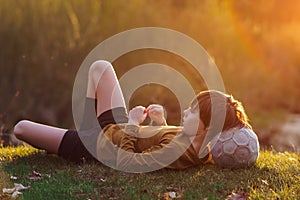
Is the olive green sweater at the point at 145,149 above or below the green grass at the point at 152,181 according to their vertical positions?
above

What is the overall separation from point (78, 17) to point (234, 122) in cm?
441

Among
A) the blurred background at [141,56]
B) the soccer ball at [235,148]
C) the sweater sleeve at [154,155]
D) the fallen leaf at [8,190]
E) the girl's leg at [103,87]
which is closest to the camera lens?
the fallen leaf at [8,190]

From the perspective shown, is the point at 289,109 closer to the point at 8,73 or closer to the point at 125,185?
the point at 8,73

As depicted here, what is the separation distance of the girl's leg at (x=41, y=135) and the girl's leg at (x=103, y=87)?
0.38 metres

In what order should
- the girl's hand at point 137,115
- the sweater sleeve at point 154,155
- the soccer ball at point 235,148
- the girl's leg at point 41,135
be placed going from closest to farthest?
the sweater sleeve at point 154,155, the soccer ball at point 235,148, the girl's hand at point 137,115, the girl's leg at point 41,135

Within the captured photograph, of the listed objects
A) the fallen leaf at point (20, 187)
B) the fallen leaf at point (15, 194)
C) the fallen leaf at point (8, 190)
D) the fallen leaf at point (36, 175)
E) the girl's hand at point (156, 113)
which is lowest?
the fallen leaf at point (36, 175)

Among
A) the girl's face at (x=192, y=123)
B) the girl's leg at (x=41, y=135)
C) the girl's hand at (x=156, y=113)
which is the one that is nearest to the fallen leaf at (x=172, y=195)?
the girl's face at (x=192, y=123)

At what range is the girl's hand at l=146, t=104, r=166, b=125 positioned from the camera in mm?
4496

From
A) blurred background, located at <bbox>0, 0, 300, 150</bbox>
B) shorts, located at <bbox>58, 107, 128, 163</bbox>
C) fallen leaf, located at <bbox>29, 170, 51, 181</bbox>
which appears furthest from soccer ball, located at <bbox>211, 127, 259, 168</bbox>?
blurred background, located at <bbox>0, 0, 300, 150</bbox>

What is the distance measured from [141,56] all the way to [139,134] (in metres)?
4.09

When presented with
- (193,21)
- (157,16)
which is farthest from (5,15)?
(193,21)

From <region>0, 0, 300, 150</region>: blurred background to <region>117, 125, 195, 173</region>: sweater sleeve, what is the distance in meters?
3.39

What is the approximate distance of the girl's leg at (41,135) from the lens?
4.66 meters

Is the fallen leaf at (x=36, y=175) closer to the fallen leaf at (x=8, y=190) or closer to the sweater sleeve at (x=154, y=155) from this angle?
the fallen leaf at (x=8, y=190)
